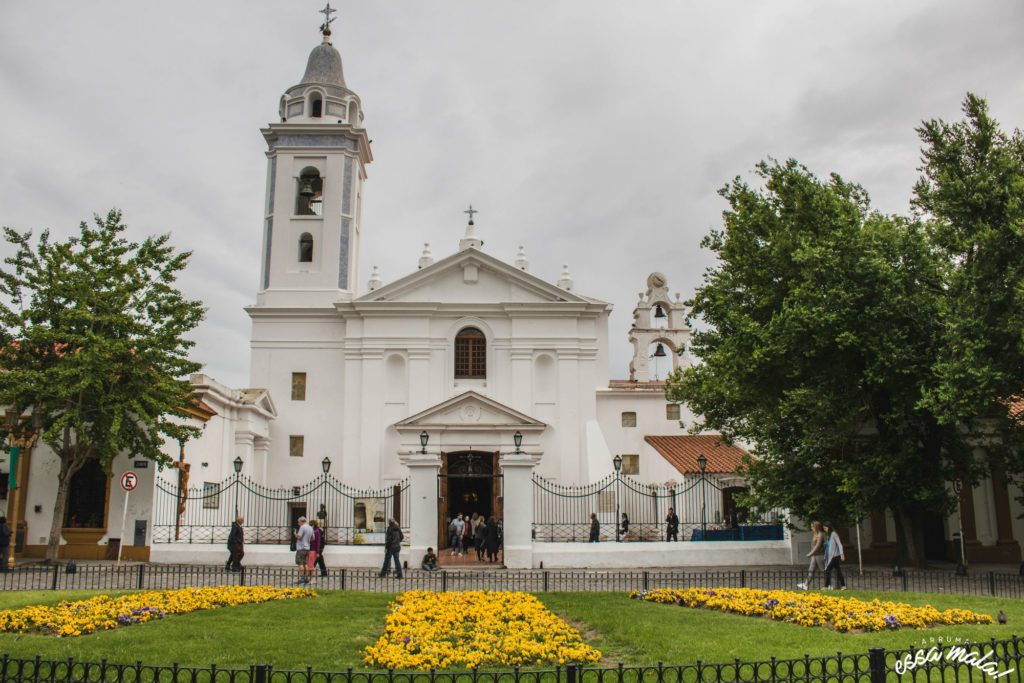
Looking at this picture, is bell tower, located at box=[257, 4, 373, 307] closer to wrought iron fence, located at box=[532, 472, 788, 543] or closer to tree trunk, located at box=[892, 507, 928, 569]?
wrought iron fence, located at box=[532, 472, 788, 543]

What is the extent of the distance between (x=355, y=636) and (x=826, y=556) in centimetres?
1045

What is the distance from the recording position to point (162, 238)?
20578mm

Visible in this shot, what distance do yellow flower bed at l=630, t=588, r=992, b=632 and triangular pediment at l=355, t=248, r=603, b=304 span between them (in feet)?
64.2

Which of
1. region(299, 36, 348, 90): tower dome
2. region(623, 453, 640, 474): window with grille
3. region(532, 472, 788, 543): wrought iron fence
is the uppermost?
region(299, 36, 348, 90): tower dome

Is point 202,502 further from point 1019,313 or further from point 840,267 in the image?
point 1019,313

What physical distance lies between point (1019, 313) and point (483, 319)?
19093 millimetres

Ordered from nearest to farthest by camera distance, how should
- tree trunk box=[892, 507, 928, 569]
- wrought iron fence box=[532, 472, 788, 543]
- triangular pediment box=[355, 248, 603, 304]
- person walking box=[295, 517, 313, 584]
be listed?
person walking box=[295, 517, 313, 584] → tree trunk box=[892, 507, 928, 569] → wrought iron fence box=[532, 472, 788, 543] → triangular pediment box=[355, 248, 603, 304]

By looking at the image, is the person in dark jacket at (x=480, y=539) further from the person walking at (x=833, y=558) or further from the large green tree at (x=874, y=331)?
the person walking at (x=833, y=558)

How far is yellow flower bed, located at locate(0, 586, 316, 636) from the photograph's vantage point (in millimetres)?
10031

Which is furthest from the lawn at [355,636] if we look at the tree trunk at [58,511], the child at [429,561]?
the tree trunk at [58,511]

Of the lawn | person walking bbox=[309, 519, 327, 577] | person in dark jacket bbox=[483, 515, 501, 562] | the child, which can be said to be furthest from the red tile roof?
the lawn

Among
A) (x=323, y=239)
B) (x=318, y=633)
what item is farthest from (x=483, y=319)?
(x=318, y=633)

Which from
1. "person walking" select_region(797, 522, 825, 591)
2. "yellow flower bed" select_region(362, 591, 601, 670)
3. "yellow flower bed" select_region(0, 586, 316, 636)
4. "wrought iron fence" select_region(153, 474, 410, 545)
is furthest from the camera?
"wrought iron fence" select_region(153, 474, 410, 545)

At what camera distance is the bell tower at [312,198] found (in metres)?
32.3
